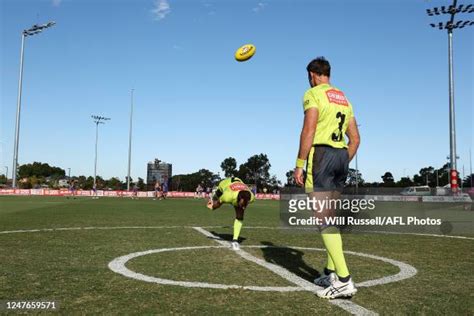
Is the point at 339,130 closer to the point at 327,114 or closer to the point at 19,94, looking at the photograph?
the point at 327,114

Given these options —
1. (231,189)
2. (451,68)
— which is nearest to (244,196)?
(231,189)

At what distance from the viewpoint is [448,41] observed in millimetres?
32625

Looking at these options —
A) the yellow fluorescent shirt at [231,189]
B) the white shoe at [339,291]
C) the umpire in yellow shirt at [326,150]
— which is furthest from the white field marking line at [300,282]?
the yellow fluorescent shirt at [231,189]

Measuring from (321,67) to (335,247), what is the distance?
7.08ft

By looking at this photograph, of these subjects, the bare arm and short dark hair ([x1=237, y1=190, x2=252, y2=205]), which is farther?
short dark hair ([x1=237, y1=190, x2=252, y2=205])

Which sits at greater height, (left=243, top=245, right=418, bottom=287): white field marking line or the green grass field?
(left=243, top=245, right=418, bottom=287): white field marking line

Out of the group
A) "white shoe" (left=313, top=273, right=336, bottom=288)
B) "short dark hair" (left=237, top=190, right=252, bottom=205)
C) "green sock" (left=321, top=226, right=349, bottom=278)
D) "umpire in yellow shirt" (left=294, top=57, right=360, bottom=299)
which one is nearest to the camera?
"green sock" (left=321, top=226, right=349, bottom=278)

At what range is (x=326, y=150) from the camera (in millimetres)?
4910

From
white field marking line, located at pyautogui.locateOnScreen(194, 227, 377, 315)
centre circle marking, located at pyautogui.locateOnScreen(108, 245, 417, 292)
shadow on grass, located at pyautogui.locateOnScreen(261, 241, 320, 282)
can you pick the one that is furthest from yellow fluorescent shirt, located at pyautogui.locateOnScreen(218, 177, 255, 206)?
centre circle marking, located at pyautogui.locateOnScreen(108, 245, 417, 292)

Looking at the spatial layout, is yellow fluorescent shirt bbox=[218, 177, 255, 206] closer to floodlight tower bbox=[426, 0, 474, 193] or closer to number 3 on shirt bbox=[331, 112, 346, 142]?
number 3 on shirt bbox=[331, 112, 346, 142]

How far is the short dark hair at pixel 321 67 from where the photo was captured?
5.22 metres

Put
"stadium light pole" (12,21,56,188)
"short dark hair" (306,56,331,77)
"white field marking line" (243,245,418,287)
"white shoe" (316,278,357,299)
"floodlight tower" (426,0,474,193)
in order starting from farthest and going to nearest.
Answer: "stadium light pole" (12,21,56,188) < "floodlight tower" (426,0,474,193) < "short dark hair" (306,56,331,77) < "white field marking line" (243,245,418,287) < "white shoe" (316,278,357,299)

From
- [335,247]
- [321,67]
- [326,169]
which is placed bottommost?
[335,247]

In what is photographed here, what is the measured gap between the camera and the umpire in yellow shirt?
4746mm
